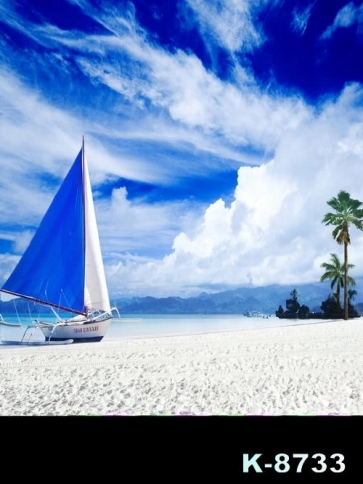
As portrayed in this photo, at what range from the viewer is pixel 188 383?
620 centimetres

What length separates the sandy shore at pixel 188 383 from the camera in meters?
4.96

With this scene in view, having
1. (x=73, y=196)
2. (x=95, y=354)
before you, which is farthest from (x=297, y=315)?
(x=95, y=354)

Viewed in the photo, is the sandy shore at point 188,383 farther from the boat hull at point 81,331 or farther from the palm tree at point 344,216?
the palm tree at point 344,216

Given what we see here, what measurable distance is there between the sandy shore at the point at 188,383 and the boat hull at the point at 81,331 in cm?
430

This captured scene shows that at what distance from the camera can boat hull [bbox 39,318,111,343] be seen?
47.0ft

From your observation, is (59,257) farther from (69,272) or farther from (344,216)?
(344,216)

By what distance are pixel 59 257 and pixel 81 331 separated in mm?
2603

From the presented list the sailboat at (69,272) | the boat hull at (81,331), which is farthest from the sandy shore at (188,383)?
the sailboat at (69,272)

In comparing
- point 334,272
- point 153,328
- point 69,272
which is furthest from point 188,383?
point 334,272
